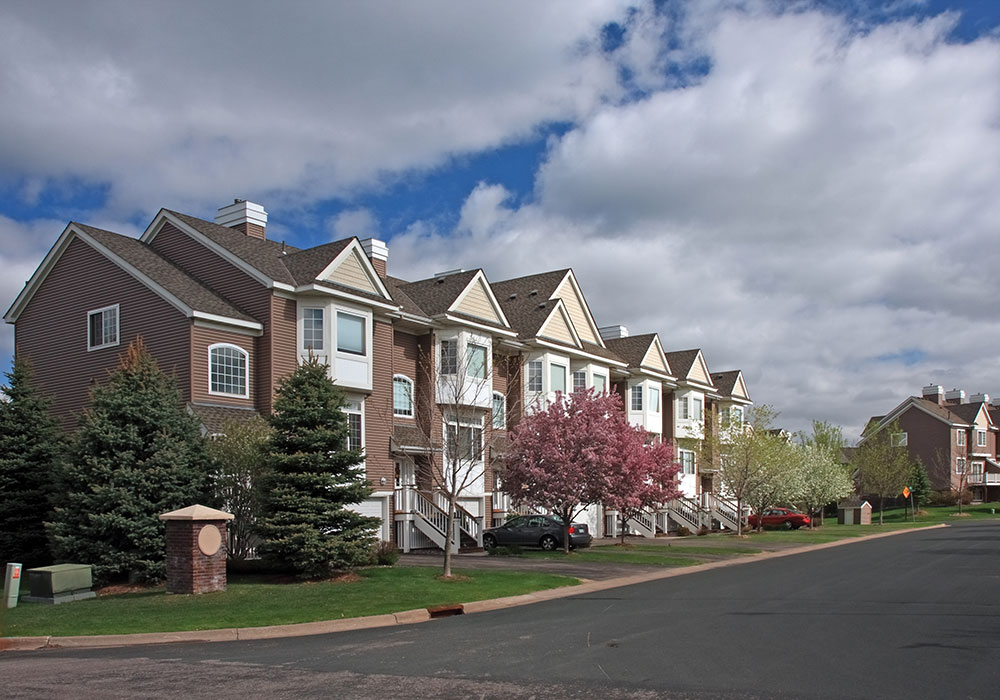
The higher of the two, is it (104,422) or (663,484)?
(104,422)

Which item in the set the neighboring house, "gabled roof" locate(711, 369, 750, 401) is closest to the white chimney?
"gabled roof" locate(711, 369, 750, 401)

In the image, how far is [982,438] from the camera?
315 feet

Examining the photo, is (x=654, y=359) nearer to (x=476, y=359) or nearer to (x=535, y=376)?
(x=535, y=376)

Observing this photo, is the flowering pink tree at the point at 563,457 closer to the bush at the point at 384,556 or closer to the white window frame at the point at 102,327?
the bush at the point at 384,556

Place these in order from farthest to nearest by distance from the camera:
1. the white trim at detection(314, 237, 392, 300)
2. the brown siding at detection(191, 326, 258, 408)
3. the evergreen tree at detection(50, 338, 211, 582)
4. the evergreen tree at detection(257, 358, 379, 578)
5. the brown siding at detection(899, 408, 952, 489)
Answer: the brown siding at detection(899, 408, 952, 489), the white trim at detection(314, 237, 392, 300), the brown siding at detection(191, 326, 258, 408), the evergreen tree at detection(257, 358, 379, 578), the evergreen tree at detection(50, 338, 211, 582)

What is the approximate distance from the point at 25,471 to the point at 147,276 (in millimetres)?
6793

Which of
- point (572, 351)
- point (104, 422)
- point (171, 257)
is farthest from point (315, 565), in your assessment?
point (572, 351)

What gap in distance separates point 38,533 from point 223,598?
9.31m

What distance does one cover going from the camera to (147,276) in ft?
92.5

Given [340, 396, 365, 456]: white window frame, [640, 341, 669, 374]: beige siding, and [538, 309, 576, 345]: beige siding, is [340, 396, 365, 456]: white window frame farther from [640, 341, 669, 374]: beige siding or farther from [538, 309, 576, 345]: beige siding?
[640, 341, 669, 374]: beige siding

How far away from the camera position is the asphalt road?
9875 mm

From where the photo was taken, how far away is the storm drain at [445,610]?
1744 centimetres

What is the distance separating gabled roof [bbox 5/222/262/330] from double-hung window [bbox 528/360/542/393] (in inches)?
617

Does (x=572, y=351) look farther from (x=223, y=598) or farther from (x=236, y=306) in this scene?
(x=223, y=598)
